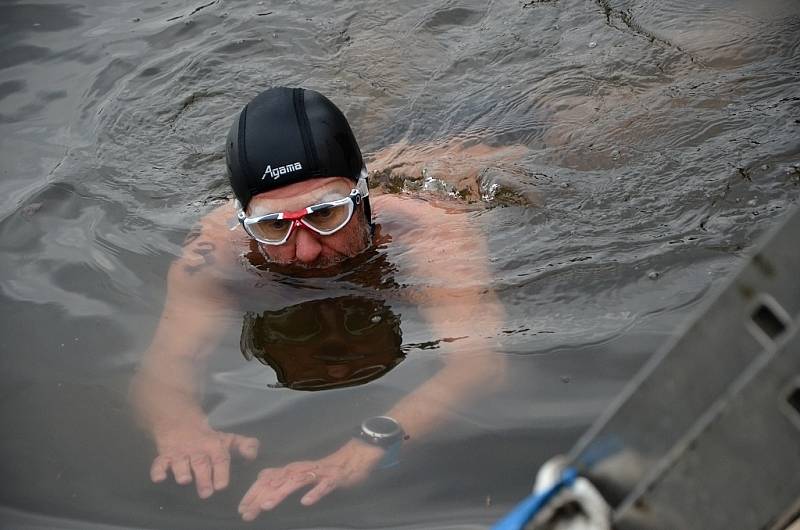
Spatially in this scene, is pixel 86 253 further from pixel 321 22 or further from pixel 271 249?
pixel 321 22

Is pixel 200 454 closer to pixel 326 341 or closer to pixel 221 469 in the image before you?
pixel 221 469

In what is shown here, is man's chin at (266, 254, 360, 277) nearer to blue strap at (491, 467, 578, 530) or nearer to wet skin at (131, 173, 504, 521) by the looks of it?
wet skin at (131, 173, 504, 521)

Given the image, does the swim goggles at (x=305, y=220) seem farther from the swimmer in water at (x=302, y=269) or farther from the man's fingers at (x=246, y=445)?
the man's fingers at (x=246, y=445)

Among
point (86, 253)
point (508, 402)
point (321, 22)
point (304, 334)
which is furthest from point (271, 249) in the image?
point (321, 22)

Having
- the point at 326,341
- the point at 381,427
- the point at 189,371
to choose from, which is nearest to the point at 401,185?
the point at 326,341

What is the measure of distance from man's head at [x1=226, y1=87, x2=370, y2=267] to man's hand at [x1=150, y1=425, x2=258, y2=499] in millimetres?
1258

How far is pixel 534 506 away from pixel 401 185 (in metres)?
4.58

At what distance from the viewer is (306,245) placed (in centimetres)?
453

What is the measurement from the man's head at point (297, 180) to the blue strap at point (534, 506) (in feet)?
10.5

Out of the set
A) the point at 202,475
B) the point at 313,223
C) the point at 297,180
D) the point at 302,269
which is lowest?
the point at 302,269

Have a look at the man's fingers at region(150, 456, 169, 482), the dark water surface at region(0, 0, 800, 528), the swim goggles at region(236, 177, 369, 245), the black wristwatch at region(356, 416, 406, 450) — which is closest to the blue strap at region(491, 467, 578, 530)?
the dark water surface at region(0, 0, 800, 528)

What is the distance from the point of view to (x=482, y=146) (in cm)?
607

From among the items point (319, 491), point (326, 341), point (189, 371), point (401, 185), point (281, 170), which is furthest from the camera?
point (401, 185)

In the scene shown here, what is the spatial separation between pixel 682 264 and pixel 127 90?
4.83 metres
